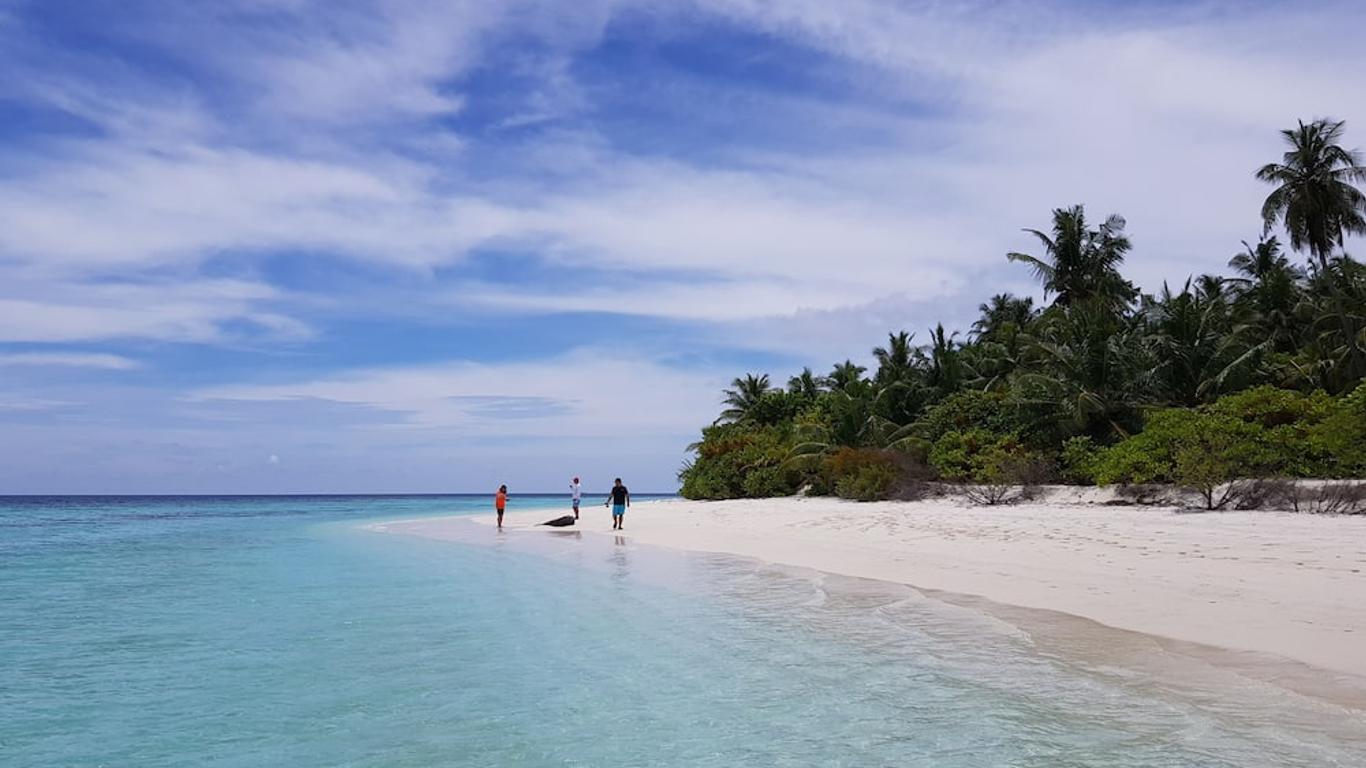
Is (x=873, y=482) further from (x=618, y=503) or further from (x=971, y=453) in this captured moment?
(x=618, y=503)

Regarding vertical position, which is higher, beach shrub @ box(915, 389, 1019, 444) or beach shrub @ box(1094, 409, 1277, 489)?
beach shrub @ box(915, 389, 1019, 444)

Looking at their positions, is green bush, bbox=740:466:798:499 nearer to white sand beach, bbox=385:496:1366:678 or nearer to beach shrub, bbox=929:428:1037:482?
beach shrub, bbox=929:428:1037:482

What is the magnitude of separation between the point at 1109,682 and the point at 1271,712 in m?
1.26

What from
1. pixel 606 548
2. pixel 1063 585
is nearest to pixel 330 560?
pixel 606 548

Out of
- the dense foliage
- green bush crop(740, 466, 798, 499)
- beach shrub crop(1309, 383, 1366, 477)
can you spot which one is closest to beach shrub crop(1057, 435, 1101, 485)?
the dense foliage

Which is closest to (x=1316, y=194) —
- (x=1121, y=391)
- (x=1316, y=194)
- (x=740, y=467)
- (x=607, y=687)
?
(x=1316, y=194)

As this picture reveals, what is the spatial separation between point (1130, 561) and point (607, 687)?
30.0 feet

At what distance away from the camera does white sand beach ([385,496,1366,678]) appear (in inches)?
347

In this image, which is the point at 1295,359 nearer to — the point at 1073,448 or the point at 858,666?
the point at 1073,448

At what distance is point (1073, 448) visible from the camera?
952 inches

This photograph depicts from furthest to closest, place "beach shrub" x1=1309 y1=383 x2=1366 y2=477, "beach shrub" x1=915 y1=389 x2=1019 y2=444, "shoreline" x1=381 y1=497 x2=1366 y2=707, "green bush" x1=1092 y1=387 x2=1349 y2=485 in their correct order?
"beach shrub" x1=915 y1=389 x2=1019 y2=444 < "green bush" x1=1092 y1=387 x2=1349 y2=485 < "beach shrub" x1=1309 y1=383 x2=1366 y2=477 < "shoreline" x1=381 y1=497 x2=1366 y2=707

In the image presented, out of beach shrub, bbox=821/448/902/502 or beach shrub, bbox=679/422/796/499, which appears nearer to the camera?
beach shrub, bbox=821/448/902/502

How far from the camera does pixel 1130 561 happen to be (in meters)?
13.2

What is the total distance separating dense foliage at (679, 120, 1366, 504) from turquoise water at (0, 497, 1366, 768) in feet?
36.7
